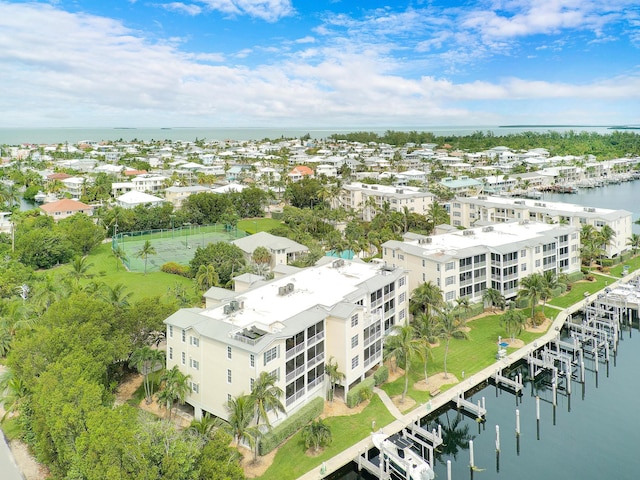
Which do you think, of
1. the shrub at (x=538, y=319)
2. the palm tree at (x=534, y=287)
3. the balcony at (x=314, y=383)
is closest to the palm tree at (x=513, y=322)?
the palm tree at (x=534, y=287)

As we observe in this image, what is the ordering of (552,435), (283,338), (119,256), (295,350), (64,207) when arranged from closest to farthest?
(283,338) < (295,350) < (552,435) < (119,256) < (64,207)

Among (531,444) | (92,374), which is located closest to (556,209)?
(531,444)

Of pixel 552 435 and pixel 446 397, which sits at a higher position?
pixel 446 397

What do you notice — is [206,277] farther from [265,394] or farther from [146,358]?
[265,394]

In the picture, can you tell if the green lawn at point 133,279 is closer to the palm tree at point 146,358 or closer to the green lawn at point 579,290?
the palm tree at point 146,358

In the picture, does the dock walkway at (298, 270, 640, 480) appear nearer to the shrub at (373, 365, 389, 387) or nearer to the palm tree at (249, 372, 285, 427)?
the shrub at (373, 365, 389, 387)

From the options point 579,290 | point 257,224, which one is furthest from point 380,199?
point 579,290

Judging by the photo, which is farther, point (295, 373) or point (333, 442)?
point (295, 373)

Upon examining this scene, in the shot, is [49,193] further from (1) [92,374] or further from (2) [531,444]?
(2) [531,444]
